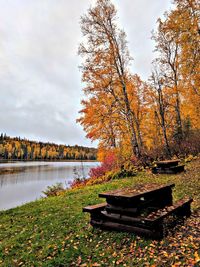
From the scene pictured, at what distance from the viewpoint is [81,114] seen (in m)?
16.9

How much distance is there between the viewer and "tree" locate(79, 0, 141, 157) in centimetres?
1378

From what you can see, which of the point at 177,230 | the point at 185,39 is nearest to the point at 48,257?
Result: the point at 177,230

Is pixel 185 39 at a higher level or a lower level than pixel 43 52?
lower

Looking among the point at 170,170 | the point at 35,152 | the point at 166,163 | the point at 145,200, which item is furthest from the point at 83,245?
the point at 35,152

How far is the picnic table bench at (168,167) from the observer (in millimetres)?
10516

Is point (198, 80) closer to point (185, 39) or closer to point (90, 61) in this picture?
point (185, 39)

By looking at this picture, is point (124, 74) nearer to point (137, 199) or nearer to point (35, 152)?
point (137, 199)

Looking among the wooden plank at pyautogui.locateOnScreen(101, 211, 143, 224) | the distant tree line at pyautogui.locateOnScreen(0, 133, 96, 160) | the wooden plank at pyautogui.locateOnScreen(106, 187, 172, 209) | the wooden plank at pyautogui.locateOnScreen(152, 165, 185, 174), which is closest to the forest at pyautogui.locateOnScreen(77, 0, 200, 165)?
the wooden plank at pyautogui.locateOnScreen(152, 165, 185, 174)

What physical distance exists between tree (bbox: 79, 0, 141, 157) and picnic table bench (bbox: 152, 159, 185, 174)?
Answer: 8.47 ft

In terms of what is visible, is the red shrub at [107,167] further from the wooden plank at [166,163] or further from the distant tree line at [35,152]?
the distant tree line at [35,152]

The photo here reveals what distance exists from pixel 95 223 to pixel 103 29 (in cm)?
1309

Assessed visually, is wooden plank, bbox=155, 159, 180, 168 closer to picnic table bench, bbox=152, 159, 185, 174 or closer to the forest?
picnic table bench, bbox=152, 159, 185, 174

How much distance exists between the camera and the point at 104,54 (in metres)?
14.0

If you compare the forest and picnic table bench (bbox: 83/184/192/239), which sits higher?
the forest
